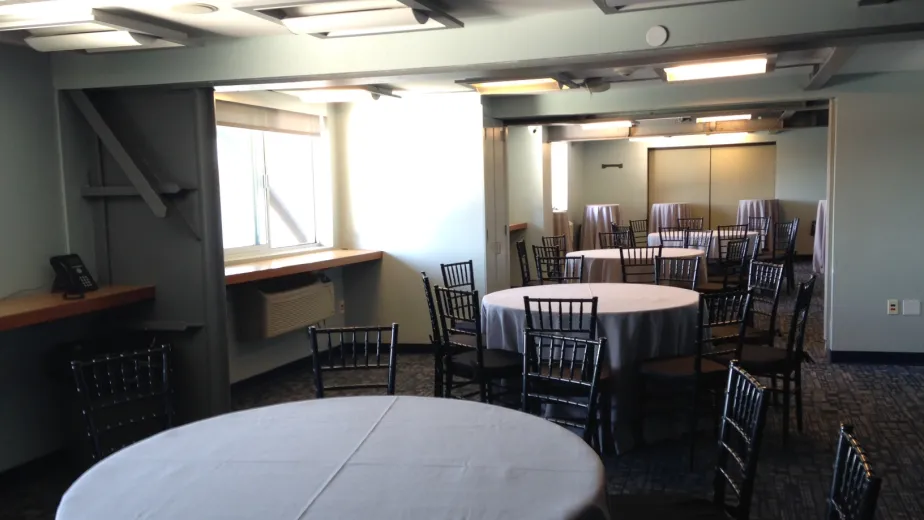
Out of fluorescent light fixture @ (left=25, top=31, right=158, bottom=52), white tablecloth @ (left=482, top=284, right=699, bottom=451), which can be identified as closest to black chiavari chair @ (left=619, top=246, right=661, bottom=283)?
white tablecloth @ (left=482, top=284, right=699, bottom=451)

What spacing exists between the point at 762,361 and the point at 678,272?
2.23 meters

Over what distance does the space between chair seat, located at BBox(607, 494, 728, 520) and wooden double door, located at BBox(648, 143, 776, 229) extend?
11543 mm

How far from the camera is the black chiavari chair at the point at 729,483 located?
193cm

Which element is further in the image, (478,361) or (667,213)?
(667,213)

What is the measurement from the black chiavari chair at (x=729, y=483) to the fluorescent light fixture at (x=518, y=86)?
314 cm

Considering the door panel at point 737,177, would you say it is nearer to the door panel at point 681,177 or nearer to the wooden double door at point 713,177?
the wooden double door at point 713,177

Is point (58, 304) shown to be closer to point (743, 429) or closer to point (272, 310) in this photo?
point (272, 310)

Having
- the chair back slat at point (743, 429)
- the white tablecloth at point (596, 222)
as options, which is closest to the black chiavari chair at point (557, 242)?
the white tablecloth at point (596, 222)

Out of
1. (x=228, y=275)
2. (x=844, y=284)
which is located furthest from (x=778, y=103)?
(x=228, y=275)

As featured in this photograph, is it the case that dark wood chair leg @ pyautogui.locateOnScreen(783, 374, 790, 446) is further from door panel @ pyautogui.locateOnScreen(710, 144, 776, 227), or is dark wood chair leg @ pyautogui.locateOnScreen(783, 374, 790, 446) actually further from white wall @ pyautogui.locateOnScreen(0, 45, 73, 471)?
door panel @ pyautogui.locateOnScreen(710, 144, 776, 227)

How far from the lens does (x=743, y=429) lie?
207 cm

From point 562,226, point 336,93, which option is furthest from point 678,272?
point 562,226

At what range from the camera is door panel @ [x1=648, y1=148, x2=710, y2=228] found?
13.0 m

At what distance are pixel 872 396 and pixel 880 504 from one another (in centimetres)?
178
